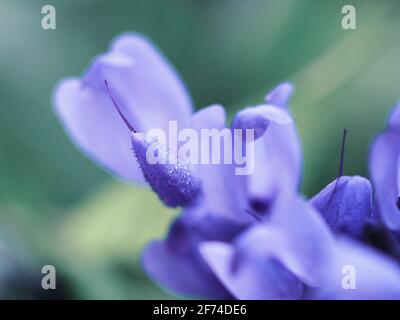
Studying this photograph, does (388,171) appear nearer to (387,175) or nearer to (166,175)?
(387,175)

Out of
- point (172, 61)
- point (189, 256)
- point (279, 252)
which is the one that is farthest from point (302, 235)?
point (172, 61)

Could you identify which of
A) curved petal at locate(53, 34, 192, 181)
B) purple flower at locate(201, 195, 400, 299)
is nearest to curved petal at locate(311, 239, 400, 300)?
purple flower at locate(201, 195, 400, 299)

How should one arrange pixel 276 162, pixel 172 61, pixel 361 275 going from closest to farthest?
pixel 361 275
pixel 276 162
pixel 172 61

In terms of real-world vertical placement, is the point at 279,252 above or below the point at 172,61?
below

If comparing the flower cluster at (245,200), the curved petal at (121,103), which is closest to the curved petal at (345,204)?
the flower cluster at (245,200)

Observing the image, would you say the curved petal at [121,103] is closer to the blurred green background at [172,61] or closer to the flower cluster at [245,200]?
the flower cluster at [245,200]

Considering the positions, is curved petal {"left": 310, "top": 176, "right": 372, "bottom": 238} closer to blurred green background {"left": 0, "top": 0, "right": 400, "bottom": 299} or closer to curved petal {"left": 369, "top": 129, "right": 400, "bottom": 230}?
curved petal {"left": 369, "top": 129, "right": 400, "bottom": 230}
